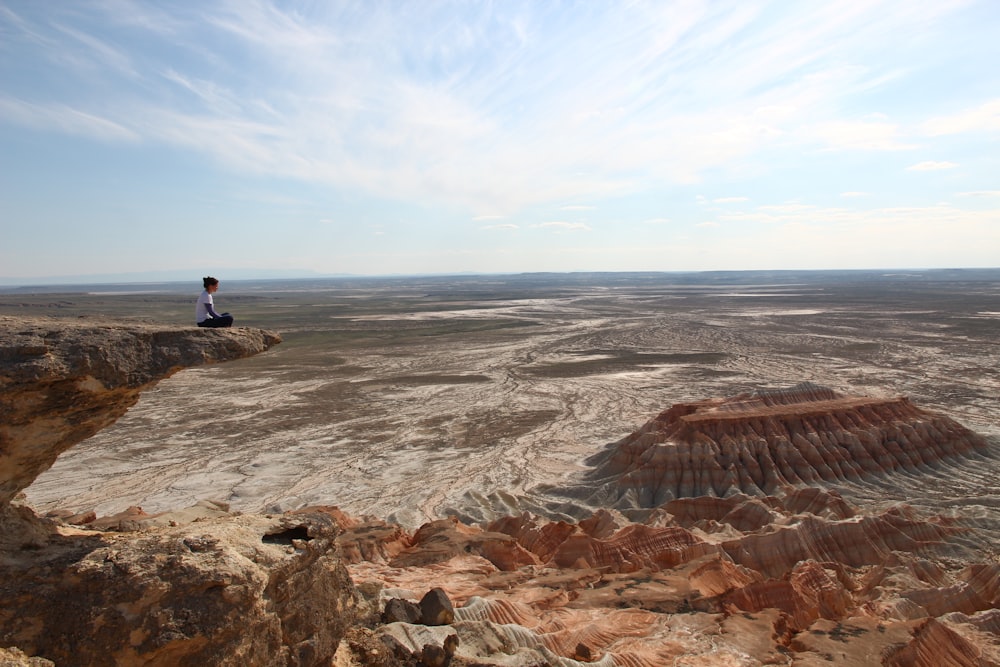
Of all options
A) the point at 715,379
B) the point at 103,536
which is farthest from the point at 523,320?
the point at 103,536

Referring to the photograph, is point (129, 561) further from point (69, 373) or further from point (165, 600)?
point (69, 373)

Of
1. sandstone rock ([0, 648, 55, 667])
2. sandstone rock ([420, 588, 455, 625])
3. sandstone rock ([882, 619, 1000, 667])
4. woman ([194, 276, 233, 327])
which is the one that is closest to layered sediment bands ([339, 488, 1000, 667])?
sandstone rock ([882, 619, 1000, 667])

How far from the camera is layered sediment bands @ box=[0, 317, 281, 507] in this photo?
551 cm

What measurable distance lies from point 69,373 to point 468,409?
26269 mm

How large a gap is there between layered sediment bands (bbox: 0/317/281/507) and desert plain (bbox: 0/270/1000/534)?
1245 mm

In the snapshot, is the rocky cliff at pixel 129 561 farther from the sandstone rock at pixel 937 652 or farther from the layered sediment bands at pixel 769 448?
the layered sediment bands at pixel 769 448

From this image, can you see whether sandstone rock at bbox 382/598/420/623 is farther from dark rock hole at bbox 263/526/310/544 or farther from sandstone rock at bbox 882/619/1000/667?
sandstone rock at bbox 882/619/1000/667

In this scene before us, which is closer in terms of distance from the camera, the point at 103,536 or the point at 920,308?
the point at 103,536

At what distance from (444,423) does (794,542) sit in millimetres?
17947

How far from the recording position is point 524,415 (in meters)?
30.3

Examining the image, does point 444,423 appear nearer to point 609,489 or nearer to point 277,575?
point 609,489

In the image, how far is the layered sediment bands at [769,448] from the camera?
19156 millimetres

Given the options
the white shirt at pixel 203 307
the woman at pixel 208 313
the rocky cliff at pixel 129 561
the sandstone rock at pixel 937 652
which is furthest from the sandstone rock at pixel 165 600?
the sandstone rock at pixel 937 652

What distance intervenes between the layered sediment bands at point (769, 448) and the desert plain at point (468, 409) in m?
0.93
